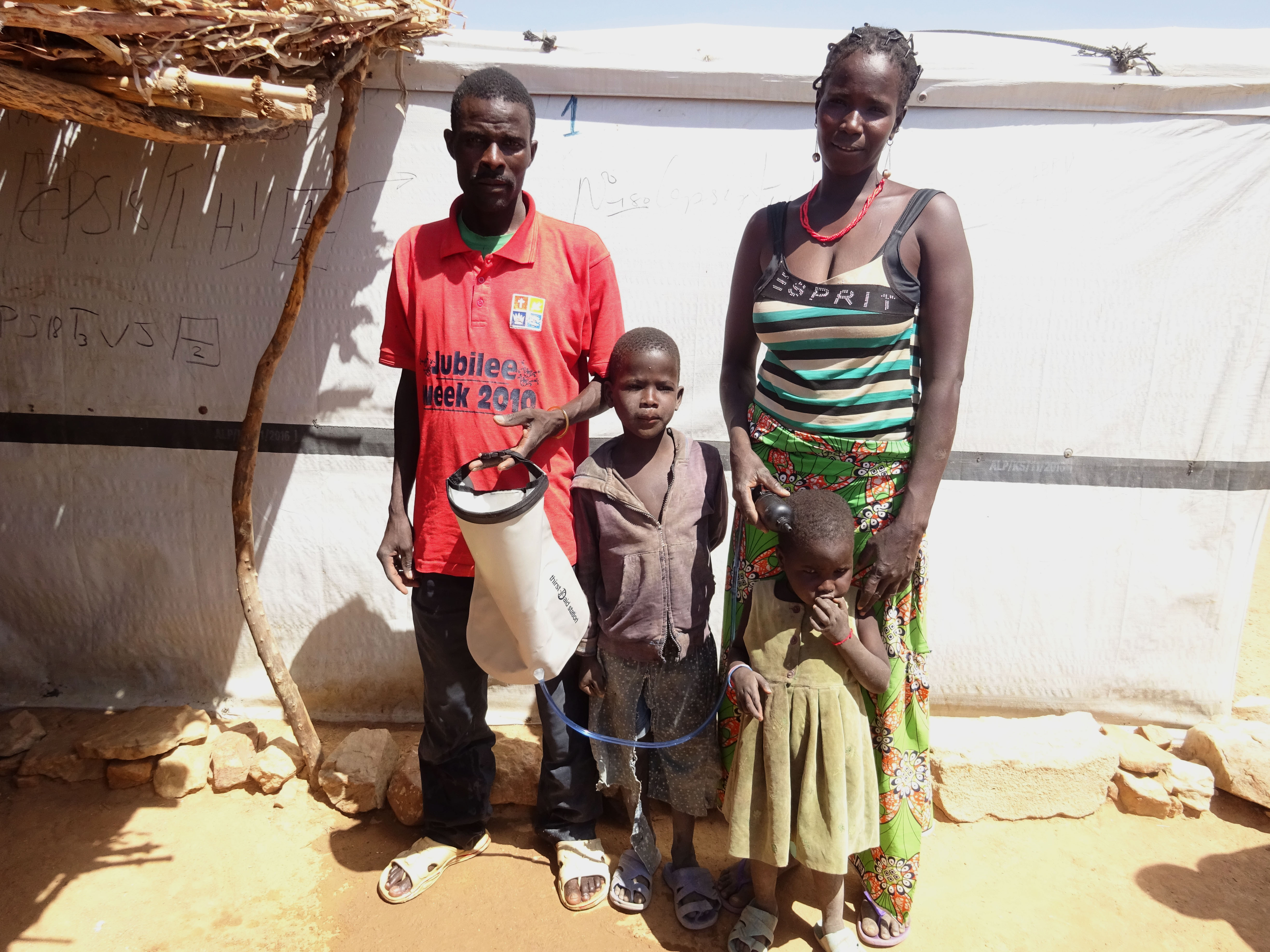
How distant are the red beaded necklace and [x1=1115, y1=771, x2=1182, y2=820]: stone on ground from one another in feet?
7.42

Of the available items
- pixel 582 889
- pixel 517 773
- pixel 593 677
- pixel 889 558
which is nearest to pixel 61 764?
pixel 517 773

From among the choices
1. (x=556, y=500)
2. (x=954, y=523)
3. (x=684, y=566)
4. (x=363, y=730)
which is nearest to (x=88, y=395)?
(x=363, y=730)

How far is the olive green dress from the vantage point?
201 cm

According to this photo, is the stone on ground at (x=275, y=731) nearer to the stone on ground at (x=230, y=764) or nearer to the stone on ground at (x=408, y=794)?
the stone on ground at (x=230, y=764)

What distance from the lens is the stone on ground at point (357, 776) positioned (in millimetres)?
2873

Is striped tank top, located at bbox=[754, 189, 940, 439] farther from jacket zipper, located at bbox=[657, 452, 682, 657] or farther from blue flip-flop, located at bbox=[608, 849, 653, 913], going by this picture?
blue flip-flop, located at bbox=[608, 849, 653, 913]

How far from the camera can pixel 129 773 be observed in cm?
301

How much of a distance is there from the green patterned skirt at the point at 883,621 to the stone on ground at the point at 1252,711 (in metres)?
1.93

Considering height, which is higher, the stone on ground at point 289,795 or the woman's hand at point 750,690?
the woman's hand at point 750,690

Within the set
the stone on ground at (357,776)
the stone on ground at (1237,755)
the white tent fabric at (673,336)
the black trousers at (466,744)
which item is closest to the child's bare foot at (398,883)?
the black trousers at (466,744)

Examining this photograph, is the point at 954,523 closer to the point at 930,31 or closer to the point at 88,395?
the point at 930,31

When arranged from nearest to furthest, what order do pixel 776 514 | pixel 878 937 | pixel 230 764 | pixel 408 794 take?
pixel 776 514, pixel 878 937, pixel 408 794, pixel 230 764

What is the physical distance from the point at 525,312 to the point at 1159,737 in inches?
111

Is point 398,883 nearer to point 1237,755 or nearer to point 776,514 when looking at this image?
point 776,514
